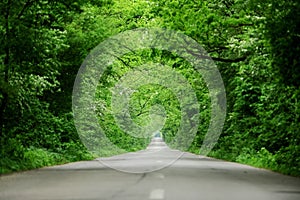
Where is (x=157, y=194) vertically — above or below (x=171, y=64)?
below

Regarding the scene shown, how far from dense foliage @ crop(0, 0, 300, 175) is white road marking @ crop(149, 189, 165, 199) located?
5.59 meters

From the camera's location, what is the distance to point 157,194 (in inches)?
390

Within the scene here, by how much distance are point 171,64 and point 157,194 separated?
15687 millimetres

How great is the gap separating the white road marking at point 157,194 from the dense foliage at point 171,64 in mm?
5591

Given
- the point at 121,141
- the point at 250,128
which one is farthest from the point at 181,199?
the point at 121,141

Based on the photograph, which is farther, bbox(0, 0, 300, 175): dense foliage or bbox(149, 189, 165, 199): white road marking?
bbox(0, 0, 300, 175): dense foliage

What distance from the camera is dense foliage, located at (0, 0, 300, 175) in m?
16.9

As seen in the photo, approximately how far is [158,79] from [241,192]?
4070 centimetres

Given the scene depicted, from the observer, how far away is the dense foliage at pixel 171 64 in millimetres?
16875

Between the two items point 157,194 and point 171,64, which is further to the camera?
point 171,64

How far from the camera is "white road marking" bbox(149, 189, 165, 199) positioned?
369 inches

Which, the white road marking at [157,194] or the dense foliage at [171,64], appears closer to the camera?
the white road marking at [157,194]

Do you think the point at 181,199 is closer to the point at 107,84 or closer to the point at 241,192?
the point at 241,192

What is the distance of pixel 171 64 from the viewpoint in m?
25.1
